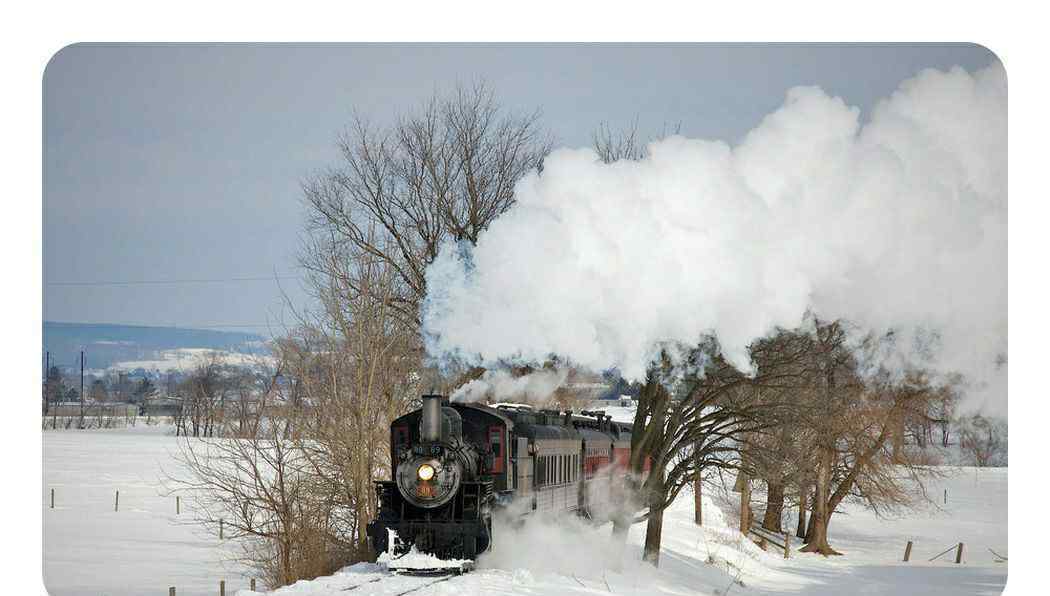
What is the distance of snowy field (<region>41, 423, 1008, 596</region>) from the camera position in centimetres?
1461

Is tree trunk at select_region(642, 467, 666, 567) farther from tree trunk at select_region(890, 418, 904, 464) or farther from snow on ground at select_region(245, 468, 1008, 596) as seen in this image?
tree trunk at select_region(890, 418, 904, 464)

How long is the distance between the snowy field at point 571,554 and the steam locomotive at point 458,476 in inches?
20.1

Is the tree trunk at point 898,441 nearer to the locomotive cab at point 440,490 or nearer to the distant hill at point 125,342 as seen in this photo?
the locomotive cab at point 440,490

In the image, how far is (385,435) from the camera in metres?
20.6

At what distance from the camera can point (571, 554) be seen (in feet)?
57.2

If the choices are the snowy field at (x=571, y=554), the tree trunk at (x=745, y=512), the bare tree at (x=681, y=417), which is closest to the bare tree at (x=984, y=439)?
the snowy field at (x=571, y=554)

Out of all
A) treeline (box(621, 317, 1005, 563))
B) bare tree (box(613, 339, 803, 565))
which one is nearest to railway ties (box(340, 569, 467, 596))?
treeline (box(621, 317, 1005, 563))

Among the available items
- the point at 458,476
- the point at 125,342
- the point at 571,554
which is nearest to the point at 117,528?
the point at 125,342

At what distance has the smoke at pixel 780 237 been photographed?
45.3ft

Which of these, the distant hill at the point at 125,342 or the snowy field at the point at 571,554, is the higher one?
the distant hill at the point at 125,342

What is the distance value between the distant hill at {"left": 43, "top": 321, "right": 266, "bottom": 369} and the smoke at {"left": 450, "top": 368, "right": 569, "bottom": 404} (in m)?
4.29

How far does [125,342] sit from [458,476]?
668 cm

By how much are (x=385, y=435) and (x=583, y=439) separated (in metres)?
4.46

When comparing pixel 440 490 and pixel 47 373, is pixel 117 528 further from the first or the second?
pixel 440 490
